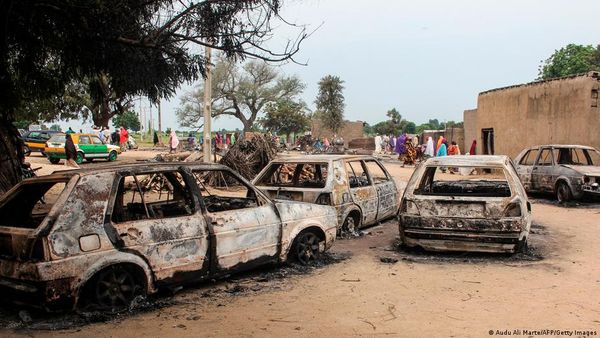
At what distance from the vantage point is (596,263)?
21.8 feet

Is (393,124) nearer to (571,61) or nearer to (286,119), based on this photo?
(286,119)

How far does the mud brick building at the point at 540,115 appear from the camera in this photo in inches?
659

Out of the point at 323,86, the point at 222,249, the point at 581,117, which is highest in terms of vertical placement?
the point at 323,86

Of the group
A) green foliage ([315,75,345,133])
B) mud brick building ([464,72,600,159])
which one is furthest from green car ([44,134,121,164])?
green foliage ([315,75,345,133])

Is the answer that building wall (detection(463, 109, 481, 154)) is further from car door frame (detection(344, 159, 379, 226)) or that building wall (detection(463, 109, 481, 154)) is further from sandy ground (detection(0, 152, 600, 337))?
sandy ground (detection(0, 152, 600, 337))

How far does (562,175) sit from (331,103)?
37.4 m

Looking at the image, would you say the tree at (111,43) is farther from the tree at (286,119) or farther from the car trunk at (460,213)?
the tree at (286,119)

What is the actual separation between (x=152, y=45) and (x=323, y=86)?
44.6 metres

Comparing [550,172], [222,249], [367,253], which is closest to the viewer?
[222,249]

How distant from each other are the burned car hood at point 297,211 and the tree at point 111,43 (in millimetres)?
1828

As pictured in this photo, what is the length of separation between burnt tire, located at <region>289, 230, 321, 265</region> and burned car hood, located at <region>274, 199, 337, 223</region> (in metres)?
0.23

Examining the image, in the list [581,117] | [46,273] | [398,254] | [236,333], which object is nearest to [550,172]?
[581,117]

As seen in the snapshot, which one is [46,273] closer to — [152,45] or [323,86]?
[152,45]

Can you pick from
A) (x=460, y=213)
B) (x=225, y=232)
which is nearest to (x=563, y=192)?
(x=460, y=213)
